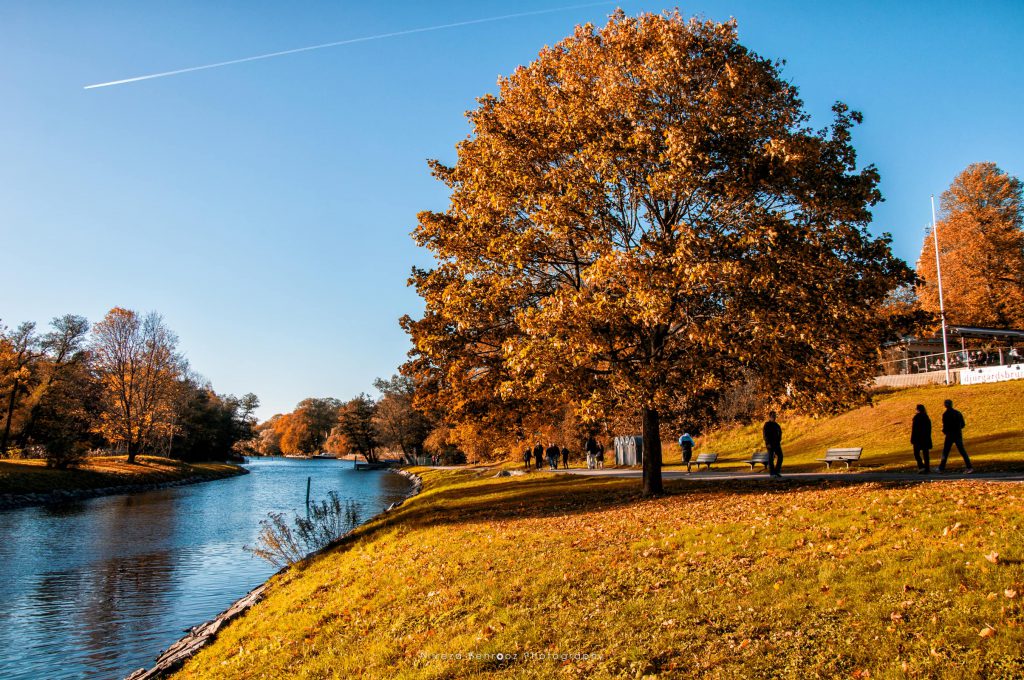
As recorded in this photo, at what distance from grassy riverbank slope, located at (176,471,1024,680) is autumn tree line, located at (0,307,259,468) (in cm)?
4287

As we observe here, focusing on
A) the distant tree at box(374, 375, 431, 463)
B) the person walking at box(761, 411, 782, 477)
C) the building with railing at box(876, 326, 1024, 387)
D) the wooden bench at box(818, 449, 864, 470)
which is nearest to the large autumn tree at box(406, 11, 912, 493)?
the person walking at box(761, 411, 782, 477)

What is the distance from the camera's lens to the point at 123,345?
60.6 m

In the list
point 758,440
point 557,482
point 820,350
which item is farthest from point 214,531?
point 758,440

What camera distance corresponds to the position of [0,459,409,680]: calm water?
1277 cm

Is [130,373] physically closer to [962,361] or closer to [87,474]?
[87,474]

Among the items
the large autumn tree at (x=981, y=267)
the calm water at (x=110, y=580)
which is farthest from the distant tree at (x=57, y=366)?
the large autumn tree at (x=981, y=267)

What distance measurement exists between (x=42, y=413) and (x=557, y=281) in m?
53.4

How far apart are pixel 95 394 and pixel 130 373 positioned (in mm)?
11112

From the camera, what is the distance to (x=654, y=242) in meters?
14.5

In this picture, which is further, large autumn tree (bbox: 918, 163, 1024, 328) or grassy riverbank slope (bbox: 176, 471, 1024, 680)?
large autumn tree (bbox: 918, 163, 1024, 328)

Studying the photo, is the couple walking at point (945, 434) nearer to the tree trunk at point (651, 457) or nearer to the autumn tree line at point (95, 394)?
the tree trunk at point (651, 457)

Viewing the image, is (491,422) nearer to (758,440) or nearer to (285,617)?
(285,617)

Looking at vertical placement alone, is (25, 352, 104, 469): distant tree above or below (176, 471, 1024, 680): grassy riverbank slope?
above

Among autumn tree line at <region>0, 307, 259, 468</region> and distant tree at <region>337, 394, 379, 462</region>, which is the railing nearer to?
autumn tree line at <region>0, 307, 259, 468</region>
